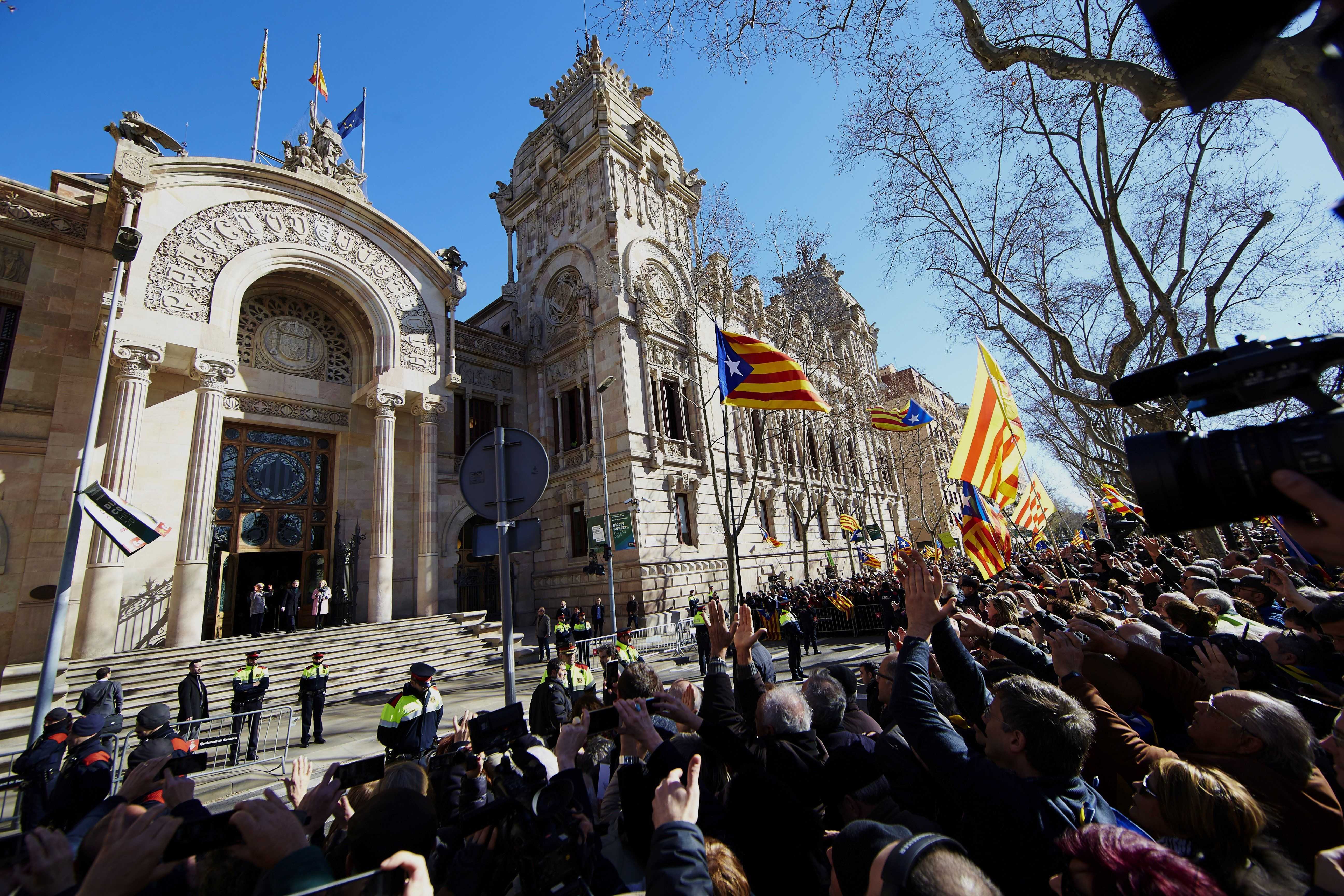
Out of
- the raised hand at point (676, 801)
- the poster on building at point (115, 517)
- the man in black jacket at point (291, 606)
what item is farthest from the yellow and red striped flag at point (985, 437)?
the man in black jacket at point (291, 606)

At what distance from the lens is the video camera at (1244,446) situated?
4.81ft

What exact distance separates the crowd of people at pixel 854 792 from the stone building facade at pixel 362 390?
10.7m

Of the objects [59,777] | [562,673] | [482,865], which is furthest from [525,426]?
[482,865]

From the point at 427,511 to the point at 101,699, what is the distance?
11.1 metres

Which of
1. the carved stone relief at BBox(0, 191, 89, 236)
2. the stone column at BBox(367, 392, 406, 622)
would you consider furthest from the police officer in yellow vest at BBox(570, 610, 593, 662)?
the carved stone relief at BBox(0, 191, 89, 236)

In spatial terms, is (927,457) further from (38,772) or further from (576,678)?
(38,772)

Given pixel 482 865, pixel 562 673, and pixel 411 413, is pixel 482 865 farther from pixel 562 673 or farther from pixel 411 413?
pixel 411 413

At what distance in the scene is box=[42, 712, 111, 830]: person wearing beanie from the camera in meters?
3.97

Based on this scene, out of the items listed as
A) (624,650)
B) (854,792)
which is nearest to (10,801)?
(624,650)

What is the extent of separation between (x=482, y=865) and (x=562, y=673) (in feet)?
17.1

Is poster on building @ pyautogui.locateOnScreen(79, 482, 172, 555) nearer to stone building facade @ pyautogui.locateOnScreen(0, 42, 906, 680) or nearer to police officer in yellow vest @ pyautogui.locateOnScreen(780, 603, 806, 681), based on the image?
stone building facade @ pyautogui.locateOnScreen(0, 42, 906, 680)

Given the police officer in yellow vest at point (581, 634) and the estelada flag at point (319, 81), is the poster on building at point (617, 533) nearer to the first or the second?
the police officer in yellow vest at point (581, 634)

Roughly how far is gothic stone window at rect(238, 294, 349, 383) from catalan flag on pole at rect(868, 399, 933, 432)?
1795 centimetres

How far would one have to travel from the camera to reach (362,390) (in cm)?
1764
